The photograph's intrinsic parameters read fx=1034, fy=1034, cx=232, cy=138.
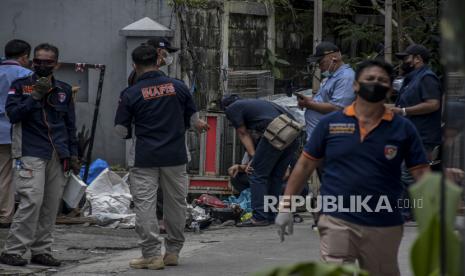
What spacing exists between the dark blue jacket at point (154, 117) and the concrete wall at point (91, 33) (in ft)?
17.2

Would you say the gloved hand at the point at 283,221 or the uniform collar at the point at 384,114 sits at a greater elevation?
the uniform collar at the point at 384,114

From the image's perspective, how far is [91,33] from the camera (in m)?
14.1

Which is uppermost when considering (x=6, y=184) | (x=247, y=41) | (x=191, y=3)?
(x=191, y=3)

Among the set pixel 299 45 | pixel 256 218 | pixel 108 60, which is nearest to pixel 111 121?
pixel 108 60

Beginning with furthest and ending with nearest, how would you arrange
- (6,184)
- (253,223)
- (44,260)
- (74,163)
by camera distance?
(253,223) → (6,184) → (74,163) → (44,260)

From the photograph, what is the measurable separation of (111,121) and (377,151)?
8.59 meters

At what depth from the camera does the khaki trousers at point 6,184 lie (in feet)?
36.3

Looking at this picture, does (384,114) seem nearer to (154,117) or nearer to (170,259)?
(154,117)

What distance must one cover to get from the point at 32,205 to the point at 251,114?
3.97 meters

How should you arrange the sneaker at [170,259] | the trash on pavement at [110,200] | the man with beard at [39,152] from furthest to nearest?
the trash on pavement at [110,200], the sneaker at [170,259], the man with beard at [39,152]

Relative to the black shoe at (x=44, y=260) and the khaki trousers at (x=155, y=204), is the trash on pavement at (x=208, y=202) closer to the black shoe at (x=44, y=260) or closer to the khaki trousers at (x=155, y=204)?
the khaki trousers at (x=155, y=204)

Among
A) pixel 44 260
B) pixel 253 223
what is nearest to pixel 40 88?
pixel 44 260

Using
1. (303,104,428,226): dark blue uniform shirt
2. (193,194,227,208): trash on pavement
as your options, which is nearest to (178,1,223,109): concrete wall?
(193,194,227,208): trash on pavement

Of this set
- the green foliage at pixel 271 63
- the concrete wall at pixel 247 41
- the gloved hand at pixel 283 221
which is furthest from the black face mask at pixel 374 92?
the green foliage at pixel 271 63
